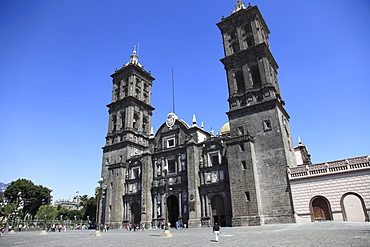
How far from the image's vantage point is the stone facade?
23638 mm

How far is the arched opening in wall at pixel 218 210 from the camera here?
101ft

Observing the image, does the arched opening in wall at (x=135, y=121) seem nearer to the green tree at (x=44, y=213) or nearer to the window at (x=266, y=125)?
the window at (x=266, y=125)

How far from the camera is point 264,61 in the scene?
33.4 m

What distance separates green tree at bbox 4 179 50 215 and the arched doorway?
35.2 m

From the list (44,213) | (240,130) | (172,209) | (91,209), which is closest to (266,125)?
(240,130)

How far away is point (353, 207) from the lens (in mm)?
23766

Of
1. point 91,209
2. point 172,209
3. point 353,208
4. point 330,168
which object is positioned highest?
point 330,168

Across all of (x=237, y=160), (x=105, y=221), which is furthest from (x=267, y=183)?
(x=105, y=221)

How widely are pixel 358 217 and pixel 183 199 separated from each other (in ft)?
60.9

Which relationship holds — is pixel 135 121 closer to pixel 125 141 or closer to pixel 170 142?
pixel 125 141

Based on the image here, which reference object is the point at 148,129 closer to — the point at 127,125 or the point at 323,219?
the point at 127,125

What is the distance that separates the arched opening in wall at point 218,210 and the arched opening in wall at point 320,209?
9626mm

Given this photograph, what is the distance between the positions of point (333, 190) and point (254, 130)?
33.7 feet

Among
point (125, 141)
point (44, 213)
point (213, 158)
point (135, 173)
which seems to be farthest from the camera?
point (44, 213)
